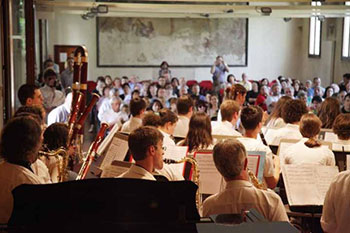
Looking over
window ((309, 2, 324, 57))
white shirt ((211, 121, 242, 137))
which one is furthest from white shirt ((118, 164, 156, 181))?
window ((309, 2, 324, 57))

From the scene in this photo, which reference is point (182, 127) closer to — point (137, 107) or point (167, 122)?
point (137, 107)

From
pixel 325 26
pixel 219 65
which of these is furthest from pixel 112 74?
pixel 325 26

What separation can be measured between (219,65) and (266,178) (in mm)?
13473

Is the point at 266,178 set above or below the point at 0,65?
below

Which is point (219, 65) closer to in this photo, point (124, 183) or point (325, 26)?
point (325, 26)

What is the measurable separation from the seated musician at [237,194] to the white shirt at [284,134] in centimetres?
331

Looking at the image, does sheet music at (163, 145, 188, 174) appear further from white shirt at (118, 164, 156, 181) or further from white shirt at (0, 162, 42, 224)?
white shirt at (0, 162, 42, 224)

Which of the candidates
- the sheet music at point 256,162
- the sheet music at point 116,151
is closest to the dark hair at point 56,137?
the sheet music at point 116,151

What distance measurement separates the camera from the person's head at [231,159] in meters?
3.47

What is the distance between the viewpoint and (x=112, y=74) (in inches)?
874

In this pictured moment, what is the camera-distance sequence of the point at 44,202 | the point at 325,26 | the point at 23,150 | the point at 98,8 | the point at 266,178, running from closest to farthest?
1. the point at 44,202
2. the point at 23,150
3. the point at 266,178
4. the point at 98,8
5. the point at 325,26

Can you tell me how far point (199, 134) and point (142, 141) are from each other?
6.23ft

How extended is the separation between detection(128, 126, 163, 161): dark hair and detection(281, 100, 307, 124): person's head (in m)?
3.34

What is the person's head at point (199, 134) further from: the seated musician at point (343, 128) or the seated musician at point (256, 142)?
the seated musician at point (343, 128)
